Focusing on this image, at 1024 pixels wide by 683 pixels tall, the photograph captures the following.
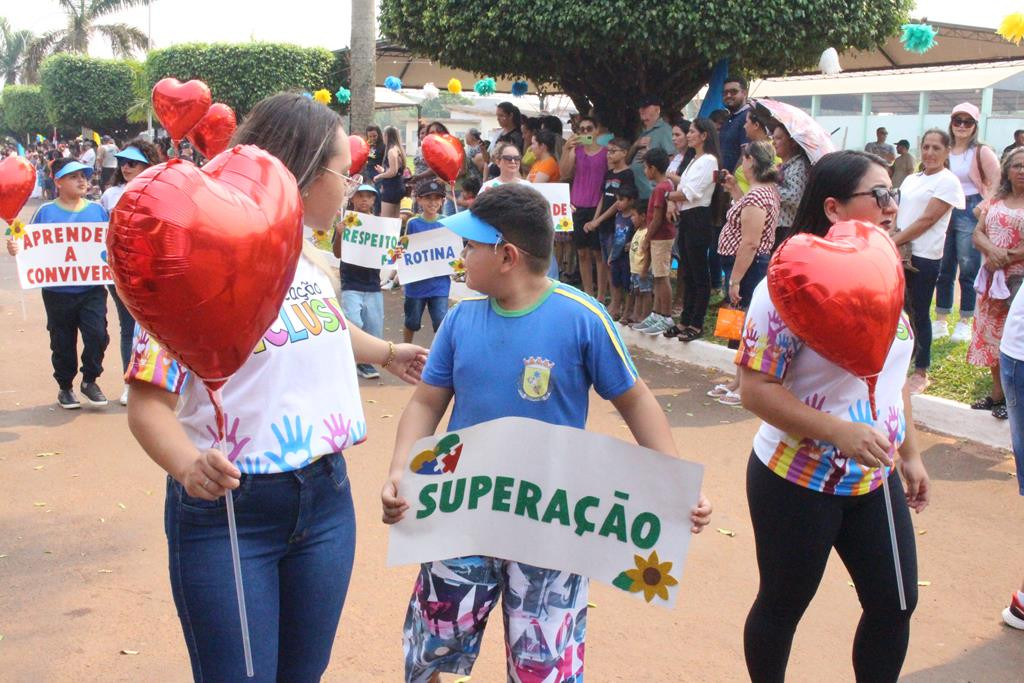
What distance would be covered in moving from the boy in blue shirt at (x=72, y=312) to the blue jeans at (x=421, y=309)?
234cm

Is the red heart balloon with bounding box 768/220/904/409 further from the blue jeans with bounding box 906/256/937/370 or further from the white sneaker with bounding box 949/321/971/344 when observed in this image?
the white sneaker with bounding box 949/321/971/344

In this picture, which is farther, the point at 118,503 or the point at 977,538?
the point at 118,503

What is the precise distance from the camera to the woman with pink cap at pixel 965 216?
898 centimetres

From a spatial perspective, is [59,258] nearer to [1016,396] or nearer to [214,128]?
[214,128]

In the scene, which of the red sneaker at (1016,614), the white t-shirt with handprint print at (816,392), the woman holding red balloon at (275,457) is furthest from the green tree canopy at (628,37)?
the woman holding red balloon at (275,457)

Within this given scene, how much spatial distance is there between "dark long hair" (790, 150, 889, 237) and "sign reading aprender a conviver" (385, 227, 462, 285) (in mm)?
5168

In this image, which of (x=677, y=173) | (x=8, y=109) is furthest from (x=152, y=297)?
(x=8, y=109)

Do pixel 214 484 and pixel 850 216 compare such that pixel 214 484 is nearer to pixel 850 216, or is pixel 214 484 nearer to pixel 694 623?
pixel 850 216

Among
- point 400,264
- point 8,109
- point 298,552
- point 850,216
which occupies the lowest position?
point 8,109

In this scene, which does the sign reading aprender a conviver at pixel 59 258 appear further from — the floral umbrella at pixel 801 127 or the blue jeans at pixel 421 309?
the floral umbrella at pixel 801 127

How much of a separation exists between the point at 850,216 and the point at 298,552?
5.82ft

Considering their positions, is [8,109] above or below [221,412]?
below

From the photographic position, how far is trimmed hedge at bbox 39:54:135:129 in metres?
45.8

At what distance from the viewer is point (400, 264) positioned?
8.03 m
